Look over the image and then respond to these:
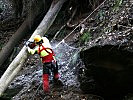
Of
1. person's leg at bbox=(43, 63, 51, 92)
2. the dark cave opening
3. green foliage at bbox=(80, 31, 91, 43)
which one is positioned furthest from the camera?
green foliage at bbox=(80, 31, 91, 43)

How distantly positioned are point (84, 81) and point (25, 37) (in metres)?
5.07

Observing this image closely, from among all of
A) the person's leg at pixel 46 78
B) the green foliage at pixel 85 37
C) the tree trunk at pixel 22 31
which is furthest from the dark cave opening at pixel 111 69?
the tree trunk at pixel 22 31

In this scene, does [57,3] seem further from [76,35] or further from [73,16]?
[76,35]

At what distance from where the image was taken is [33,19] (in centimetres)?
1174

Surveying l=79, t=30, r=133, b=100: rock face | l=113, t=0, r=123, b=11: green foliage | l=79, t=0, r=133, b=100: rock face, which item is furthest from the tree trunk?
l=79, t=30, r=133, b=100: rock face

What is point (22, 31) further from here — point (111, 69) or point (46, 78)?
point (111, 69)

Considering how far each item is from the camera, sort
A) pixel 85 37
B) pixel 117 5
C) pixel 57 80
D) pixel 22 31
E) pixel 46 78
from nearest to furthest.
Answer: pixel 46 78
pixel 57 80
pixel 117 5
pixel 85 37
pixel 22 31

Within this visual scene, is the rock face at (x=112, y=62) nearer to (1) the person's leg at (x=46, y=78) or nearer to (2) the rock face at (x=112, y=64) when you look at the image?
(2) the rock face at (x=112, y=64)

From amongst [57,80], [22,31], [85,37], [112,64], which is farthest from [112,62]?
[22,31]

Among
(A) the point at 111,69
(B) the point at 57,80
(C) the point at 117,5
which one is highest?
(C) the point at 117,5

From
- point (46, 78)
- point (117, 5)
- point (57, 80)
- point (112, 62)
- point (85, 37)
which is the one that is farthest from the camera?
point (85, 37)

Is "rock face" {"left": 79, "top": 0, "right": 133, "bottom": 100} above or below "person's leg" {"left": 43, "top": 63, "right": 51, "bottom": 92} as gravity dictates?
below

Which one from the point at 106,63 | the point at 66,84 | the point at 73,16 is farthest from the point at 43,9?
the point at 106,63

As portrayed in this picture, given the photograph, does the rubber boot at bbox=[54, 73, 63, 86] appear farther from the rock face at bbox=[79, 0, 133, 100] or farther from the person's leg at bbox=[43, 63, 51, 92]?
the rock face at bbox=[79, 0, 133, 100]
